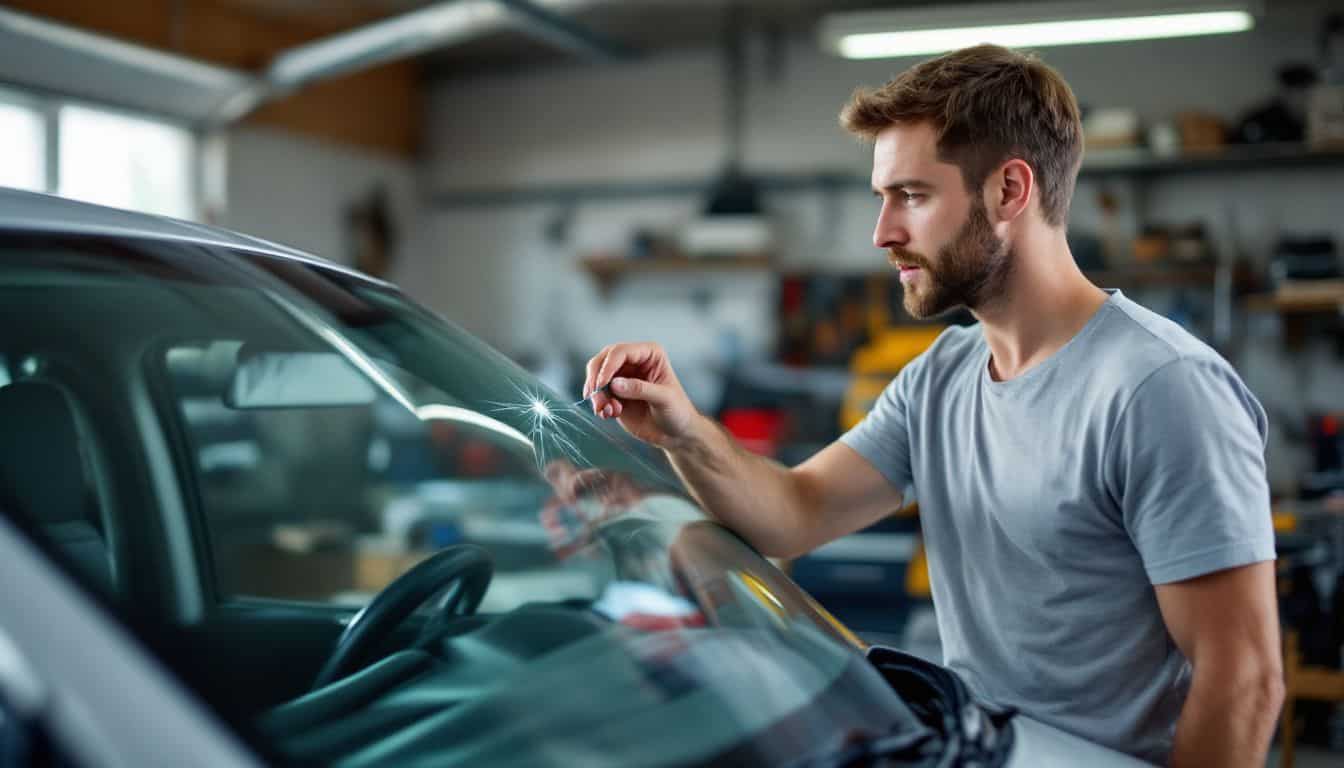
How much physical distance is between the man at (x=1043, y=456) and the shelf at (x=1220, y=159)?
397 centimetres

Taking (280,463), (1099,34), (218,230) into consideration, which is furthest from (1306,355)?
(218,230)

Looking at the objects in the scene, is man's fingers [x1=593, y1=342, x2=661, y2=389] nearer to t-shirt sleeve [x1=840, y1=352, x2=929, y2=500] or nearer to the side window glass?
t-shirt sleeve [x1=840, y1=352, x2=929, y2=500]

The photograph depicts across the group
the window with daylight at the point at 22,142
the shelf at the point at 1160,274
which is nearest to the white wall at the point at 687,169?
the shelf at the point at 1160,274

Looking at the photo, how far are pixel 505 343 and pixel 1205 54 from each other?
158 inches

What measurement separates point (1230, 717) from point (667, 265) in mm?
4987

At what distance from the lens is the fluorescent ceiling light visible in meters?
4.25

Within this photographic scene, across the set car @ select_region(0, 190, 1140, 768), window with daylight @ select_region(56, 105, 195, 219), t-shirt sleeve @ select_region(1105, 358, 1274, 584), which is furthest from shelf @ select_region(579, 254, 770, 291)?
t-shirt sleeve @ select_region(1105, 358, 1274, 584)

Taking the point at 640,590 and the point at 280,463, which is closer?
the point at 640,590

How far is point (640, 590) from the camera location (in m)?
1.21

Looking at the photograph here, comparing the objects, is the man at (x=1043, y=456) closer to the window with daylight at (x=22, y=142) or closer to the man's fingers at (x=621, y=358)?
the man's fingers at (x=621, y=358)

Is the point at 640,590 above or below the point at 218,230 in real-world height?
below

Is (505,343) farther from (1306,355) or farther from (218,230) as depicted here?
(218,230)

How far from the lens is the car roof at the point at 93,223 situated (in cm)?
100

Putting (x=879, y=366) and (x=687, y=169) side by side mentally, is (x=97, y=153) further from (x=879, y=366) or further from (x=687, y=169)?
(x=879, y=366)
